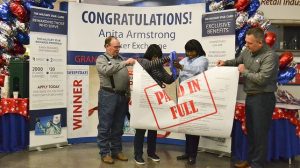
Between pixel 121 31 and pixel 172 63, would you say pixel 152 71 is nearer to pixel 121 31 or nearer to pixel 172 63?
pixel 172 63

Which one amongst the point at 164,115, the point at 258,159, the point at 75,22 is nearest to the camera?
the point at 258,159

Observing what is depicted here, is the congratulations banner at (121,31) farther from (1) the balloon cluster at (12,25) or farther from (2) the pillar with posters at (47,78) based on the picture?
(1) the balloon cluster at (12,25)

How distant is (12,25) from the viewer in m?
4.73

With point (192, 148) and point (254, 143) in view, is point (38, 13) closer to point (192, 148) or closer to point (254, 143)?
point (192, 148)

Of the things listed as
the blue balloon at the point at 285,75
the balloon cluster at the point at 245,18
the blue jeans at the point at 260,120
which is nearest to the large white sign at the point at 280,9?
the balloon cluster at the point at 245,18

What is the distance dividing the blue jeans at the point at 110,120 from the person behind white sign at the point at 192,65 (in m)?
0.74

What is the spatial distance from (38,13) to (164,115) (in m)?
2.09

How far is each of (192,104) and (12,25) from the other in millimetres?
2576

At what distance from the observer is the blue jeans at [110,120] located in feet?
13.2

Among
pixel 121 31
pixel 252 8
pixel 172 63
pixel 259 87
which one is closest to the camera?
pixel 259 87

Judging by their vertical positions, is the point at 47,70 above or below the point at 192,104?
above

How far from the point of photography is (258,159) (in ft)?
11.6

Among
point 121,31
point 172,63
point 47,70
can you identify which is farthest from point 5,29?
point 172,63

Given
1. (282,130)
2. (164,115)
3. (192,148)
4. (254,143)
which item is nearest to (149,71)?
(164,115)
